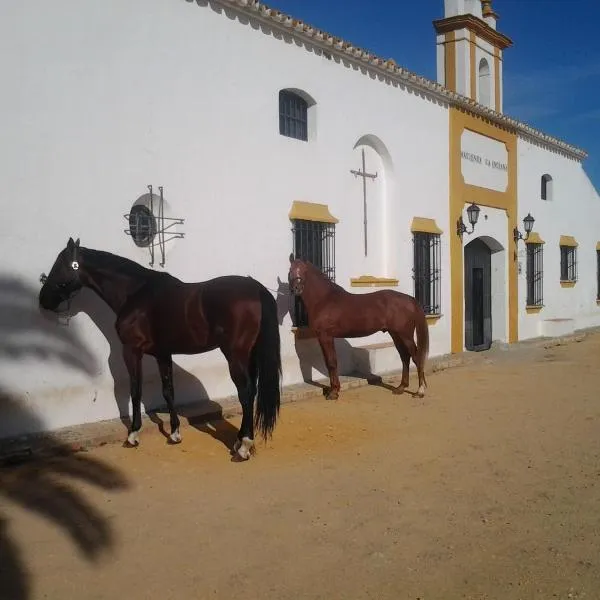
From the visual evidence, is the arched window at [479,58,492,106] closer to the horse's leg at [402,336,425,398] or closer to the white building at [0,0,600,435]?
the white building at [0,0,600,435]

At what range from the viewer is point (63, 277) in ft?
19.2

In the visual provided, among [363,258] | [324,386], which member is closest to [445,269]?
[363,258]

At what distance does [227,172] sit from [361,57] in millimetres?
3444

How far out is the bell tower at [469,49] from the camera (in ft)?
46.2

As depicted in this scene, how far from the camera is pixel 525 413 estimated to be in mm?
7418

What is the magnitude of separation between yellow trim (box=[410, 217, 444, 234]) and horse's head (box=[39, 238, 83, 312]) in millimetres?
6671

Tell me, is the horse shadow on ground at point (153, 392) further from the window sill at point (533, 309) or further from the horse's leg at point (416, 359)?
the window sill at point (533, 309)

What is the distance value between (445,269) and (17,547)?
9.62 metres

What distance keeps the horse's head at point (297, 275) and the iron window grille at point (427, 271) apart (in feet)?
12.4

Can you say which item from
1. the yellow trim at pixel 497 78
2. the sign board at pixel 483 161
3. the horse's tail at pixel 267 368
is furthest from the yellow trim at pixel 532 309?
the horse's tail at pixel 267 368

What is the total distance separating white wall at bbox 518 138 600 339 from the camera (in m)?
15.0

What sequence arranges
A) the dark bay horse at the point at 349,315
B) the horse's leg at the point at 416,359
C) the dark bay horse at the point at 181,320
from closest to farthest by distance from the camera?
the dark bay horse at the point at 181,320
the dark bay horse at the point at 349,315
the horse's leg at the point at 416,359

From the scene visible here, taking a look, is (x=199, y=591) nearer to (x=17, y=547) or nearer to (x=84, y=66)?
(x=17, y=547)

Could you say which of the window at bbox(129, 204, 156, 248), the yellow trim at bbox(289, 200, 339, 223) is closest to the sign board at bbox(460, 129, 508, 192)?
the yellow trim at bbox(289, 200, 339, 223)
